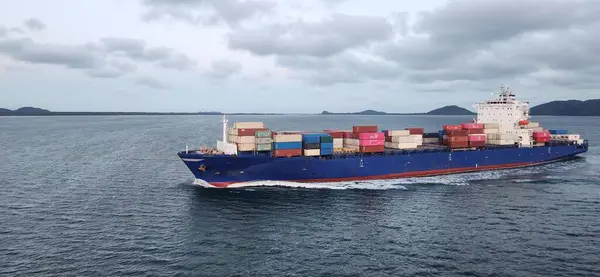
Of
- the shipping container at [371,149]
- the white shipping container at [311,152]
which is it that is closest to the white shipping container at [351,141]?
the shipping container at [371,149]

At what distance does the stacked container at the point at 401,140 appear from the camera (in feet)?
189

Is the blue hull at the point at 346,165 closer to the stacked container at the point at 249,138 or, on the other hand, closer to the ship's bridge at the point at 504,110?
the stacked container at the point at 249,138

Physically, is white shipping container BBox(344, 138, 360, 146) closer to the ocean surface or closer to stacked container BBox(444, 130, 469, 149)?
the ocean surface

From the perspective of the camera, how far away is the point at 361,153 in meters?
52.8

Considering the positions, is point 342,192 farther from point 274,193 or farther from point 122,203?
point 122,203

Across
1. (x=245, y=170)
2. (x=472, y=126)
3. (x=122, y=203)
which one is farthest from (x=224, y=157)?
(x=472, y=126)

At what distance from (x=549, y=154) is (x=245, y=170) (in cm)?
5823

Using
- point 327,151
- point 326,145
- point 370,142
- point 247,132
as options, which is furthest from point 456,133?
point 247,132

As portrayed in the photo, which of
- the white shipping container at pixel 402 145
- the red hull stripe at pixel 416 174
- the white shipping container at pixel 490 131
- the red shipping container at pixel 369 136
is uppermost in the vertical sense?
the white shipping container at pixel 490 131

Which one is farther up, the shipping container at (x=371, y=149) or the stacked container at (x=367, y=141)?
the stacked container at (x=367, y=141)

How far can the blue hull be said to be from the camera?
4603cm

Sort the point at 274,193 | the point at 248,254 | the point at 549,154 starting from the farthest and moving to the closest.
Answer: the point at 549,154 → the point at 274,193 → the point at 248,254

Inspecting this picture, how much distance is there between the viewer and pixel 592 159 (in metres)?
77.9

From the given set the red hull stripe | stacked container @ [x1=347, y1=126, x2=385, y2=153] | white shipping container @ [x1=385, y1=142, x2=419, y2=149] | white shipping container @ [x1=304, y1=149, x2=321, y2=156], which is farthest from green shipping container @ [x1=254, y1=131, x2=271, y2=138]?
white shipping container @ [x1=385, y1=142, x2=419, y2=149]
